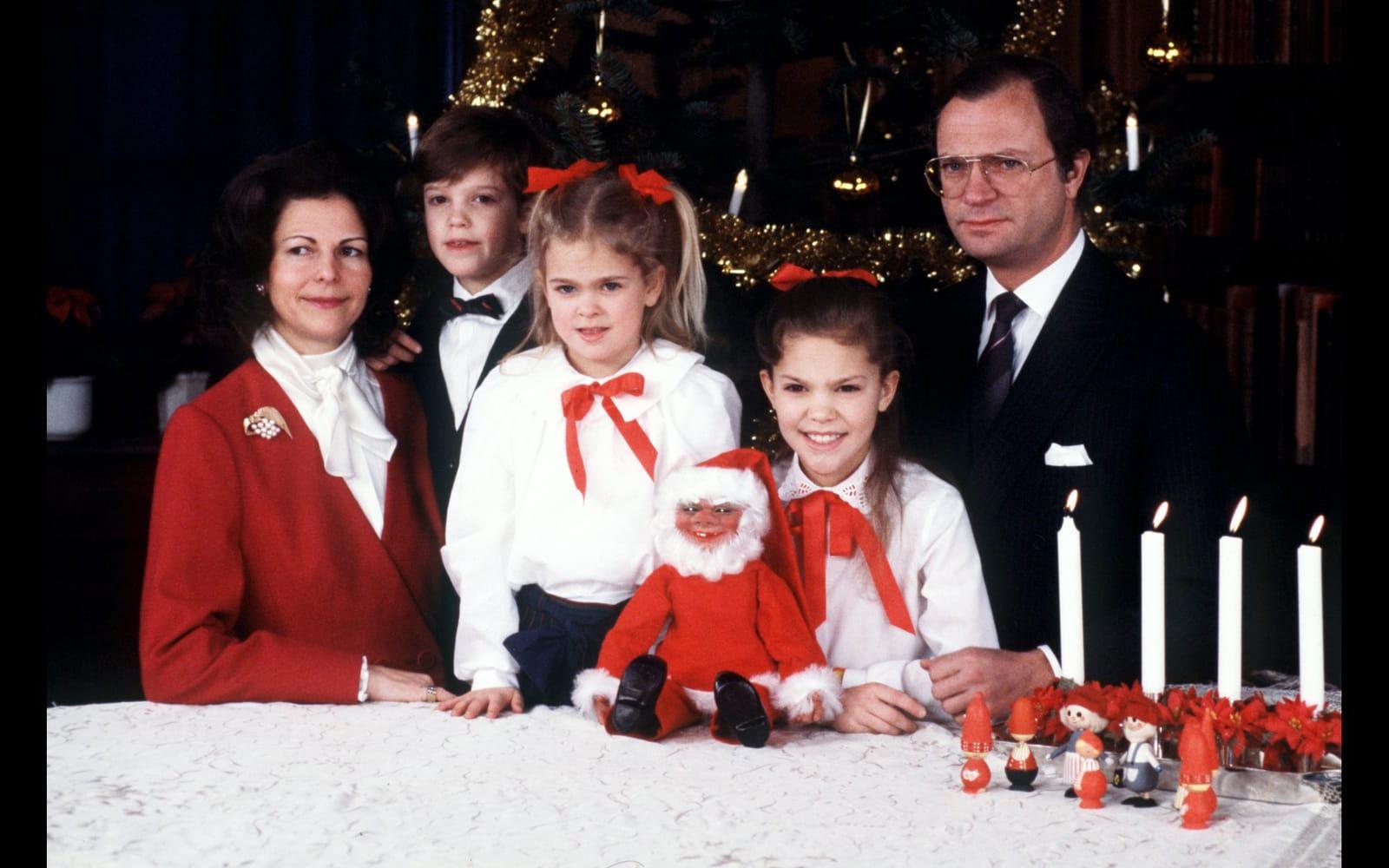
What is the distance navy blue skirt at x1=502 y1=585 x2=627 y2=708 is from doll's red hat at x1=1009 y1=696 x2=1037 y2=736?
28.0 inches

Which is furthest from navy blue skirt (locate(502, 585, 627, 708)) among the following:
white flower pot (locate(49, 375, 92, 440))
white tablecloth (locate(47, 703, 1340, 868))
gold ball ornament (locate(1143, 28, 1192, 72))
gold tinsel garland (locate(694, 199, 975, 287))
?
white flower pot (locate(49, 375, 92, 440))

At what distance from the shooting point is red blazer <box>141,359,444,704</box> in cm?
212

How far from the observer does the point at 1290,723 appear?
161 centimetres

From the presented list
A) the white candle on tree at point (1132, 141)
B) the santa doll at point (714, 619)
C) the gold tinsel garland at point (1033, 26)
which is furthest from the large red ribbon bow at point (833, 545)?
the gold tinsel garland at point (1033, 26)

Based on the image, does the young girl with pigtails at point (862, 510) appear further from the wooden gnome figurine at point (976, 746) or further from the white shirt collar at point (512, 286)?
the white shirt collar at point (512, 286)

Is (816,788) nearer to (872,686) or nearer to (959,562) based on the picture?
(872,686)

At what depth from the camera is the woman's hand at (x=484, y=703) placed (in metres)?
2.02

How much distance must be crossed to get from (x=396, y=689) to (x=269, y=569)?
32 centimetres

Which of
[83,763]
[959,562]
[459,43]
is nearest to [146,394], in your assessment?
[459,43]

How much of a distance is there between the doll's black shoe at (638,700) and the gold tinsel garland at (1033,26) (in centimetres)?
166

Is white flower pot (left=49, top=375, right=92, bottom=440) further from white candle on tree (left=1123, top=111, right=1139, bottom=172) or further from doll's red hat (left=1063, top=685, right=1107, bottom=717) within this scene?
doll's red hat (left=1063, top=685, right=1107, bottom=717)

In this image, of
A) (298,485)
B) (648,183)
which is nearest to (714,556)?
(648,183)

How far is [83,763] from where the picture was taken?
5.63 feet

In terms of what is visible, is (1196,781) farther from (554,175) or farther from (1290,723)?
(554,175)
